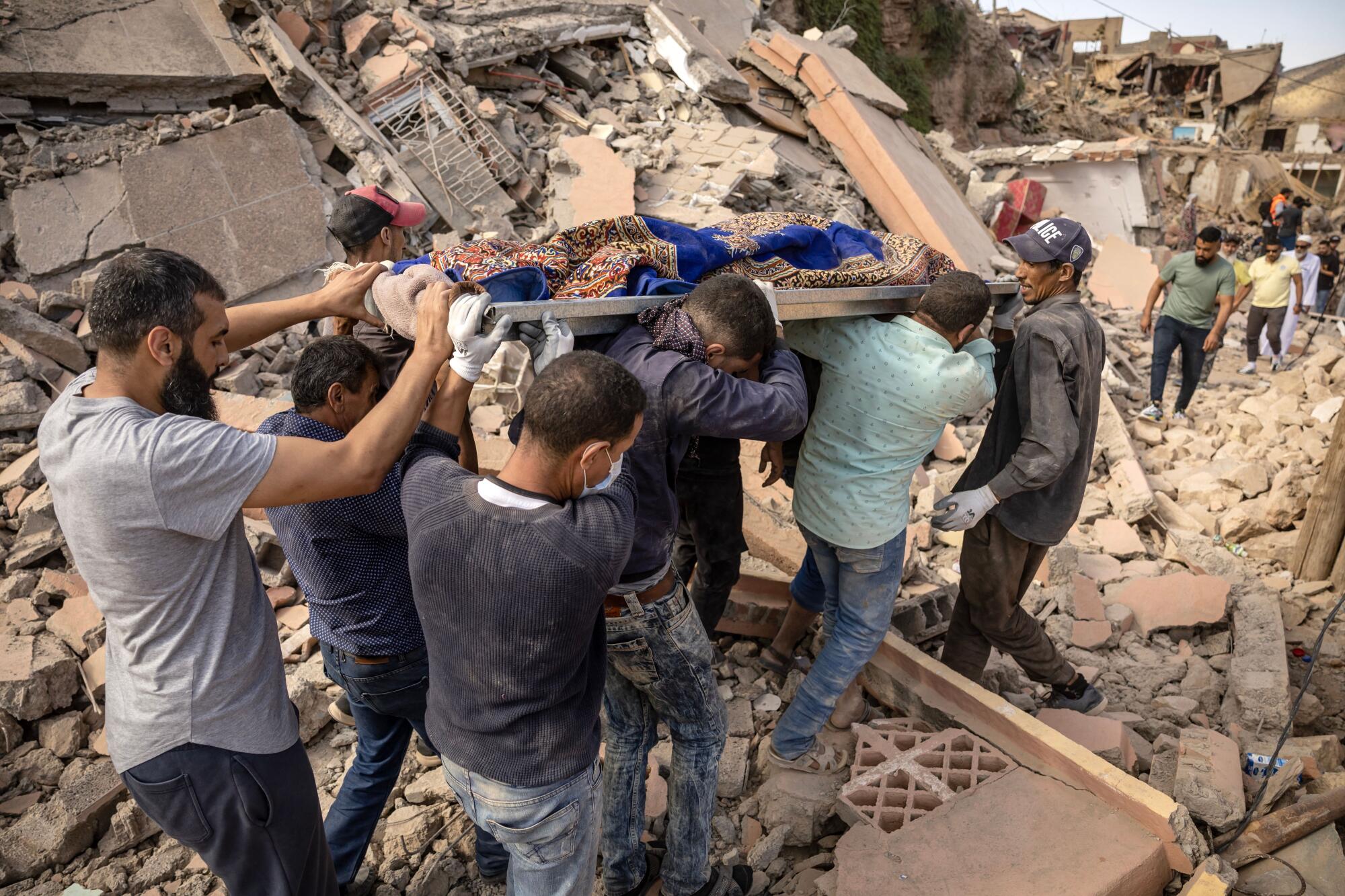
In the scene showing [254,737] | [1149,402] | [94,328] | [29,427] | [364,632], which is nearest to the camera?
[94,328]

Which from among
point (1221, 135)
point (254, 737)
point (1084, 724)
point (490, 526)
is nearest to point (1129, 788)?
point (1084, 724)

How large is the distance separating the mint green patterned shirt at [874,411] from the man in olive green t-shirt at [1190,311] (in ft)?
17.5

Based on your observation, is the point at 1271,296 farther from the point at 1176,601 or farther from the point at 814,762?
the point at 814,762

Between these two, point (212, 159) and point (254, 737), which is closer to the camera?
point (254, 737)

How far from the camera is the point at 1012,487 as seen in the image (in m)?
2.87

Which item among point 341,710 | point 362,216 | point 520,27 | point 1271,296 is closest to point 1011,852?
point 341,710

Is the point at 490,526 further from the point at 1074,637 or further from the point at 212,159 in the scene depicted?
the point at 212,159

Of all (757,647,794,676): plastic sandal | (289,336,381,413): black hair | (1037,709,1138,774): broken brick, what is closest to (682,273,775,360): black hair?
(289,336,381,413): black hair

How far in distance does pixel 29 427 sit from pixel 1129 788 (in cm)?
581

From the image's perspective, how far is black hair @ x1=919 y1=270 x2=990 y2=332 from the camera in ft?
8.43

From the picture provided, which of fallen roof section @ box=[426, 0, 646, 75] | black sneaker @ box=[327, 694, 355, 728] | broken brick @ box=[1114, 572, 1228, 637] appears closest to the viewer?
black sneaker @ box=[327, 694, 355, 728]

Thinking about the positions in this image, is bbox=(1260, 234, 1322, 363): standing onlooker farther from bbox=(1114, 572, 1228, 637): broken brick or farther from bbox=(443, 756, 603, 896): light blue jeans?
bbox=(443, 756, 603, 896): light blue jeans

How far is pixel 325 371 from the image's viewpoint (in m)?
2.10

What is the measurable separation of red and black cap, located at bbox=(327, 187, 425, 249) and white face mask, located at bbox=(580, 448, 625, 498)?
1.49 m
